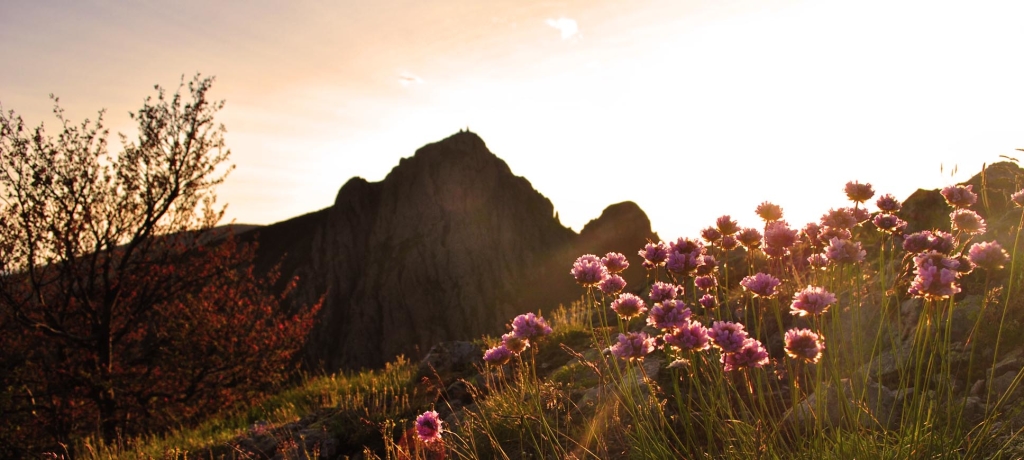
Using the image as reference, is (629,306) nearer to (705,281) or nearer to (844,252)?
(705,281)

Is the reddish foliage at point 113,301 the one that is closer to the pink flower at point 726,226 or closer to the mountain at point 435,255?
the pink flower at point 726,226

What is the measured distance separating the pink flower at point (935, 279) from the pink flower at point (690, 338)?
3.09 feet

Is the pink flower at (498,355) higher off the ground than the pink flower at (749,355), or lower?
lower

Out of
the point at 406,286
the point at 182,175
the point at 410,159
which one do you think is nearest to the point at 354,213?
the point at 410,159

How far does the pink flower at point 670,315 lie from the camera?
3.14 m

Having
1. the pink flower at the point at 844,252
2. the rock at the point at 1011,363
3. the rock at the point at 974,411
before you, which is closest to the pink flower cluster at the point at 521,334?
the pink flower at the point at 844,252

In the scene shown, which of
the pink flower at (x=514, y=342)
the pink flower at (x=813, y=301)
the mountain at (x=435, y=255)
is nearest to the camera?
the pink flower at (x=813, y=301)

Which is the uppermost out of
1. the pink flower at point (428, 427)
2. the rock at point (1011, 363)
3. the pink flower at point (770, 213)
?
the pink flower at point (770, 213)

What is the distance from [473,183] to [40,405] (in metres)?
54.3

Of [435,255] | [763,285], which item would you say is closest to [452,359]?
[763,285]

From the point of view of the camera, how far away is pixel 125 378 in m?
14.6

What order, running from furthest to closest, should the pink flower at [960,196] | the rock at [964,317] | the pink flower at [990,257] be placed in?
the rock at [964,317] < the pink flower at [960,196] < the pink flower at [990,257]

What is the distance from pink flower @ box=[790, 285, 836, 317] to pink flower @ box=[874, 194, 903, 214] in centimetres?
153

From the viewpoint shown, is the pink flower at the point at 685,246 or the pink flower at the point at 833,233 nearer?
the pink flower at the point at 685,246
